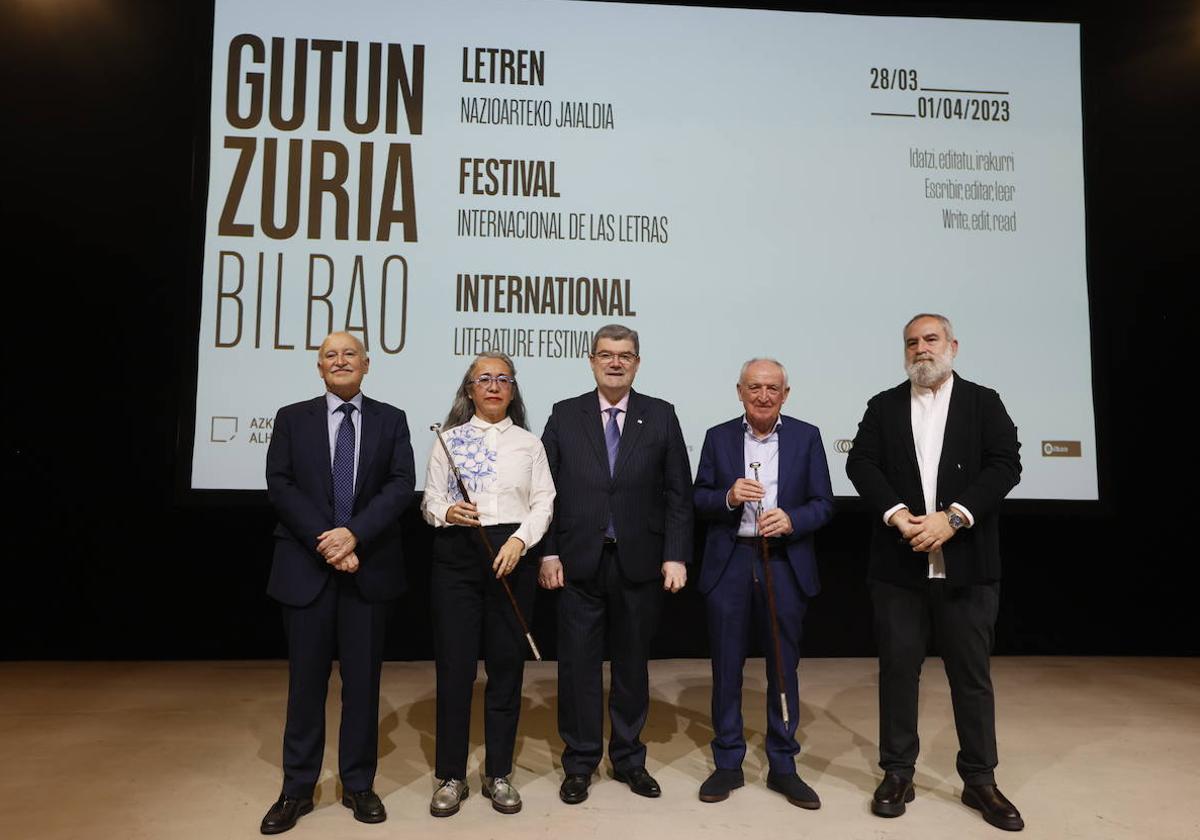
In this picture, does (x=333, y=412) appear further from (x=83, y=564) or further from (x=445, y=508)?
(x=83, y=564)

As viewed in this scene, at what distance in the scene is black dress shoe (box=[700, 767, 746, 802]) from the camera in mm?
2641

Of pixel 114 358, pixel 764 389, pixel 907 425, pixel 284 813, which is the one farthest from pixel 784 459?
pixel 114 358

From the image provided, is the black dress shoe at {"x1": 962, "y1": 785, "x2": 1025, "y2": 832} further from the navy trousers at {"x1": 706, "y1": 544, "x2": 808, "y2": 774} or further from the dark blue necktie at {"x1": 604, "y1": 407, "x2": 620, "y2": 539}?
the dark blue necktie at {"x1": 604, "y1": 407, "x2": 620, "y2": 539}

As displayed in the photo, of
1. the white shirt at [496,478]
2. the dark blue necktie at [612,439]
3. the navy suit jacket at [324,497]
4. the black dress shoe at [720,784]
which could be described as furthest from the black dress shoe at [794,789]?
the navy suit jacket at [324,497]

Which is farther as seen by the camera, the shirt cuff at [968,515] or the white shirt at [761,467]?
the white shirt at [761,467]

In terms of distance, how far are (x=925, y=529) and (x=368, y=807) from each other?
72.0 inches

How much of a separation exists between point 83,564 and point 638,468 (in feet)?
11.0

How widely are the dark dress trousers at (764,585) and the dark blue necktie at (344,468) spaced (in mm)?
1115

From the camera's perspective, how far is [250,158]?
4.07 metres

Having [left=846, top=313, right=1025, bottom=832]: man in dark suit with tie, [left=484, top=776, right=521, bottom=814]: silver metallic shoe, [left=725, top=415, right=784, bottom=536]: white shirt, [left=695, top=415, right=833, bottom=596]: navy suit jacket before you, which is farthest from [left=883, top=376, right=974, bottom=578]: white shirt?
[left=484, top=776, right=521, bottom=814]: silver metallic shoe

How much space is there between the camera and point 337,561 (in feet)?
8.06

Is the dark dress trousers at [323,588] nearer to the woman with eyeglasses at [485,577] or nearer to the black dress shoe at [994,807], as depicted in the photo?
the woman with eyeglasses at [485,577]

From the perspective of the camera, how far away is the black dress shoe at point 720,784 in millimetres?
2641

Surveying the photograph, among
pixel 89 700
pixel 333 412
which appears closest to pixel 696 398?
pixel 333 412
